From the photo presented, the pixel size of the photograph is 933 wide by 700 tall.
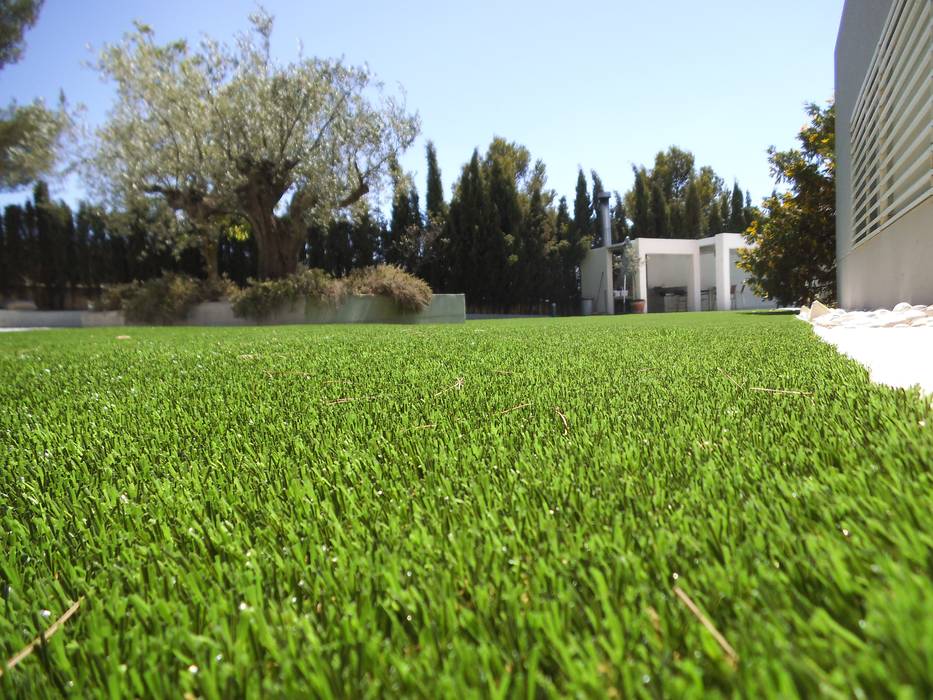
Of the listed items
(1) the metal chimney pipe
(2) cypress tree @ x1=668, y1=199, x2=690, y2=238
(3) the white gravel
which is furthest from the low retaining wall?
(2) cypress tree @ x1=668, y1=199, x2=690, y2=238

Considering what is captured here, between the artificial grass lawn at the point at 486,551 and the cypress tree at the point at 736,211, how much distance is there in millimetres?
37318

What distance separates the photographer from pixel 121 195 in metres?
16.3

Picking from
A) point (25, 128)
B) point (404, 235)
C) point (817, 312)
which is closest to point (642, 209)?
point (404, 235)

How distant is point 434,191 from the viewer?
2506 centimetres

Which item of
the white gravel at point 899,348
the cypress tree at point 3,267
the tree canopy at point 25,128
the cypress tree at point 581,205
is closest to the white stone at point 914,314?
the white gravel at point 899,348

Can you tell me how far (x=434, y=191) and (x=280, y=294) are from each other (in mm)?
12441

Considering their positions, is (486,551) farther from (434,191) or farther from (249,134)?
(434,191)

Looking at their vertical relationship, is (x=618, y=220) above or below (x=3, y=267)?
above

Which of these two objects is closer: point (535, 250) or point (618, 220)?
point (535, 250)

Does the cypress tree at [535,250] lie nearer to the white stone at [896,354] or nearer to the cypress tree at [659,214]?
the cypress tree at [659,214]

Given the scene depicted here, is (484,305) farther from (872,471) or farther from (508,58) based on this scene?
(872,471)

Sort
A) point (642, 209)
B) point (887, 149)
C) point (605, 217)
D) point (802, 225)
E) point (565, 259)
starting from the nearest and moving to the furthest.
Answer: point (887, 149)
point (802, 225)
point (565, 259)
point (605, 217)
point (642, 209)

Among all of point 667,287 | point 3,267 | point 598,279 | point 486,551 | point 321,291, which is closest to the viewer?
point 486,551

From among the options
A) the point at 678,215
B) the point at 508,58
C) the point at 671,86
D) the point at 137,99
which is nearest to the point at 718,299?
the point at 678,215
